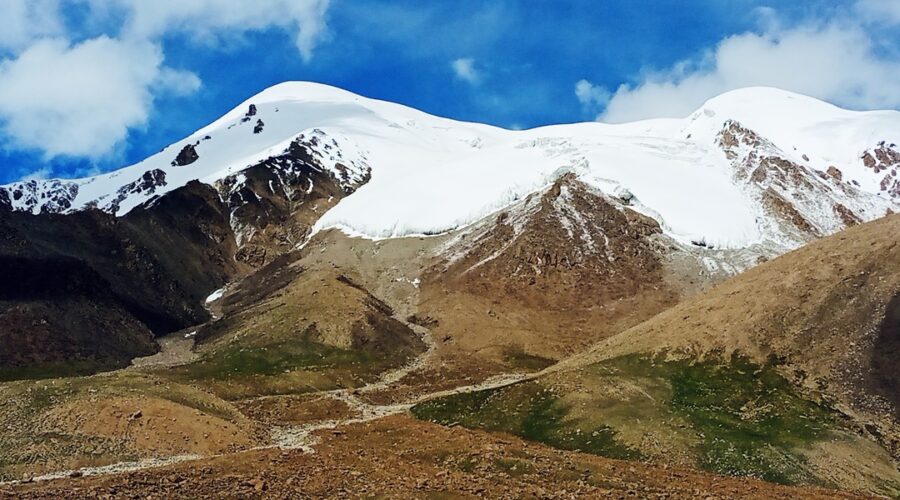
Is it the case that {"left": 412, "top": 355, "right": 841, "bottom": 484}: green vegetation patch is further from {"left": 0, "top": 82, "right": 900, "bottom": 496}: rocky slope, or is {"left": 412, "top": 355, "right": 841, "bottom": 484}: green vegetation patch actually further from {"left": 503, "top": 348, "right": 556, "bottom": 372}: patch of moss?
{"left": 503, "top": 348, "right": 556, "bottom": 372}: patch of moss

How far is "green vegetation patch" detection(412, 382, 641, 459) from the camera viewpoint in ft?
167

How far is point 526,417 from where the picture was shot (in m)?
56.9

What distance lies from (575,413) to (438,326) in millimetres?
59320

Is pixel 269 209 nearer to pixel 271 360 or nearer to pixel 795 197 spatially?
pixel 271 360

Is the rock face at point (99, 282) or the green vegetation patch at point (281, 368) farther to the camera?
the rock face at point (99, 282)

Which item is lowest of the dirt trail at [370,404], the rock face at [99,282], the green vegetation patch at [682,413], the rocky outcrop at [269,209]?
the green vegetation patch at [682,413]

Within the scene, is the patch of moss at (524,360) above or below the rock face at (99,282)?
below

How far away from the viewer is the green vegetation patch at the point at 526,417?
50.9 metres

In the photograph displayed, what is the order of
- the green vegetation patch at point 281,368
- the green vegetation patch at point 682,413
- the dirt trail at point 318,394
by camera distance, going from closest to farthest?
the dirt trail at point 318,394
the green vegetation patch at point 682,413
the green vegetation patch at point 281,368

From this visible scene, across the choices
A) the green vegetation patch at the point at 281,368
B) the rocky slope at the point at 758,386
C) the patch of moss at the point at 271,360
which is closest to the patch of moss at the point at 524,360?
the green vegetation patch at the point at 281,368

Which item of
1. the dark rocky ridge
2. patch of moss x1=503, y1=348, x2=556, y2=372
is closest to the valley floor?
patch of moss x1=503, y1=348, x2=556, y2=372

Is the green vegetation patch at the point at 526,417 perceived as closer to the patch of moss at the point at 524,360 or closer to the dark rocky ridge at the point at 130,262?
the patch of moss at the point at 524,360

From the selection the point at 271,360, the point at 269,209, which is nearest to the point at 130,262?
the point at 271,360

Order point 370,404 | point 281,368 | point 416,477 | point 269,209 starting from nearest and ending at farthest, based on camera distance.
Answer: point 416,477 → point 370,404 → point 281,368 → point 269,209
